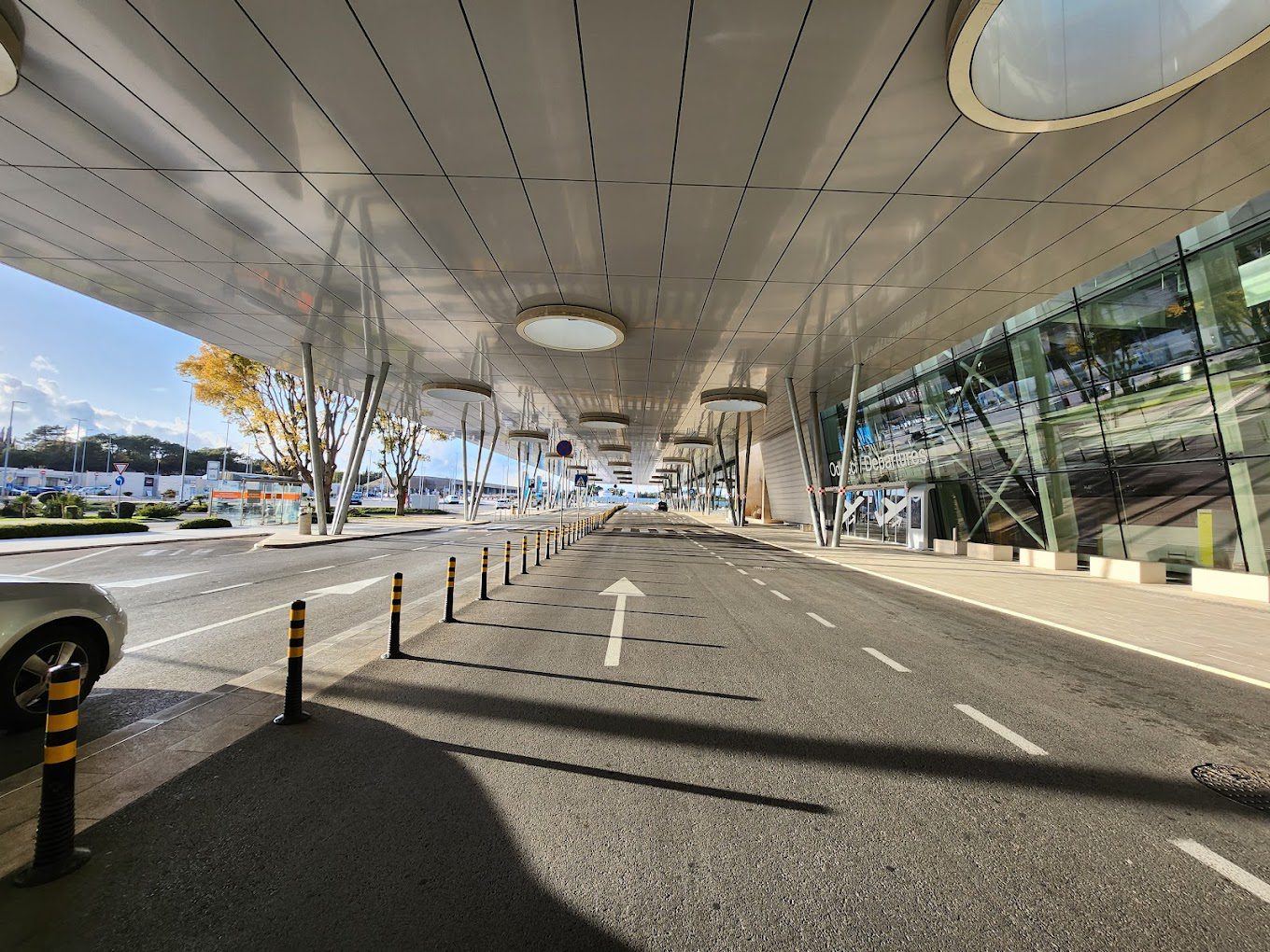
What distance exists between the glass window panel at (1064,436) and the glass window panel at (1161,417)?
0.47 meters

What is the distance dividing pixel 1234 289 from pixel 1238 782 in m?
14.9

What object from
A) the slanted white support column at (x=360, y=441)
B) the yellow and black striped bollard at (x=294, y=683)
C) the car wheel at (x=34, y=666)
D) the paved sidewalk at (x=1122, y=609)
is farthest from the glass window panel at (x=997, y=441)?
the slanted white support column at (x=360, y=441)

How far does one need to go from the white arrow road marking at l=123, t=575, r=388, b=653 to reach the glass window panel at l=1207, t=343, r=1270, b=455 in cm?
2093

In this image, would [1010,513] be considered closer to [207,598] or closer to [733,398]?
[733,398]

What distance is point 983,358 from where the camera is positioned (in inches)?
862

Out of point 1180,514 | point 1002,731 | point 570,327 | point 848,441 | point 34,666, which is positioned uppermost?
point 570,327

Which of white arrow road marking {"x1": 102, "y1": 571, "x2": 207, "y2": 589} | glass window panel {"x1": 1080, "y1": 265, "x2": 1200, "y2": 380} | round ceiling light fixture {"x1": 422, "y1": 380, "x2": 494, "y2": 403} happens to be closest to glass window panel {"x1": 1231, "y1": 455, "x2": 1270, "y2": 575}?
glass window panel {"x1": 1080, "y1": 265, "x2": 1200, "y2": 380}

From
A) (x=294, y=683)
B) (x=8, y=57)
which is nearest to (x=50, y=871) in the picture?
(x=294, y=683)

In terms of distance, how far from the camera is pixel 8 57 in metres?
6.22

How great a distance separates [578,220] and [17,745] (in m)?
9.75

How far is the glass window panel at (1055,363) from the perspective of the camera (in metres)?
17.4

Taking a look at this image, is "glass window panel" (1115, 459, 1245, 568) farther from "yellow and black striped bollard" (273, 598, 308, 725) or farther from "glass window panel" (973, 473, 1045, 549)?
"yellow and black striped bollard" (273, 598, 308, 725)

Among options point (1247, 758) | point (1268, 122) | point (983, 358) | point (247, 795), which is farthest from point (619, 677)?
point (983, 358)

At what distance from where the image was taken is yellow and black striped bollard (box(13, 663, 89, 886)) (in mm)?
2650
